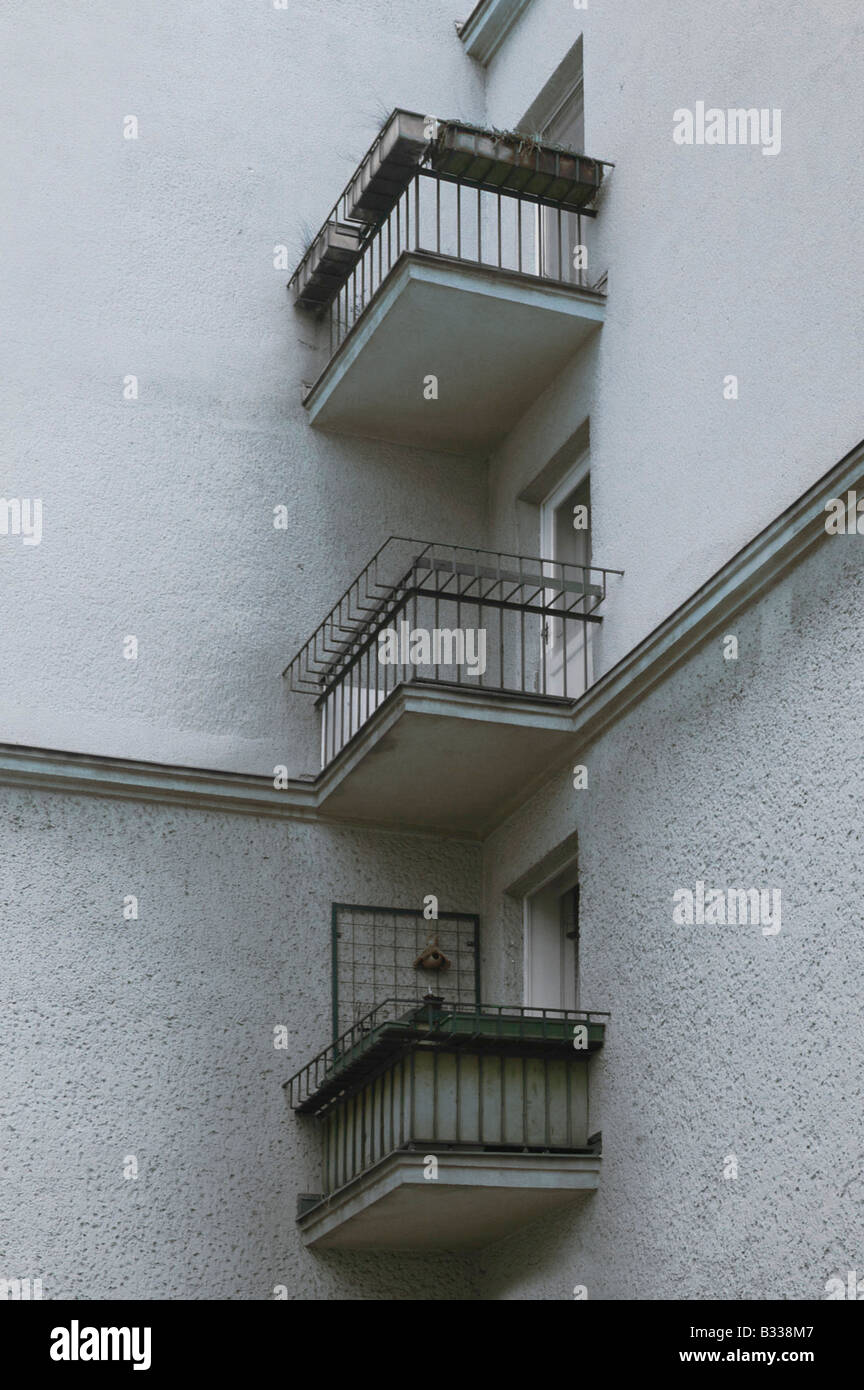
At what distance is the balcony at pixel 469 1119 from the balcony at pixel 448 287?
4.18 meters

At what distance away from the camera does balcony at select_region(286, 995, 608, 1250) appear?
10031 millimetres

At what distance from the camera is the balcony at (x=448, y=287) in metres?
11.8

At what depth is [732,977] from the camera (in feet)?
29.8

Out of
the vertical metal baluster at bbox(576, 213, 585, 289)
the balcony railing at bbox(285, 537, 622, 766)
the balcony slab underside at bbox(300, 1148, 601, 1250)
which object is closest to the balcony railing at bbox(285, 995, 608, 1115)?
the balcony slab underside at bbox(300, 1148, 601, 1250)

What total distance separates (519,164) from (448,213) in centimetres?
203

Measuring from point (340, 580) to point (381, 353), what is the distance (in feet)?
5.08

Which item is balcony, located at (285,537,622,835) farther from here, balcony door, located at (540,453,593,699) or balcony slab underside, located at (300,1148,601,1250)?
balcony slab underside, located at (300,1148,601,1250)

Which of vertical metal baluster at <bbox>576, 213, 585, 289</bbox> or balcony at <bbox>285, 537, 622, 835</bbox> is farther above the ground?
vertical metal baluster at <bbox>576, 213, 585, 289</bbox>

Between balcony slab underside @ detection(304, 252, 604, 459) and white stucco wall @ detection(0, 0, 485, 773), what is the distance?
1.01 feet

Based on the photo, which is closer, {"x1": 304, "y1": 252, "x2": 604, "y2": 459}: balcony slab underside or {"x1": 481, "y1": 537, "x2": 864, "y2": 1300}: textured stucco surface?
{"x1": 481, "y1": 537, "x2": 864, "y2": 1300}: textured stucco surface

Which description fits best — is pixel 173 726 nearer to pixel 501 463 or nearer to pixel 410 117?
pixel 501 463

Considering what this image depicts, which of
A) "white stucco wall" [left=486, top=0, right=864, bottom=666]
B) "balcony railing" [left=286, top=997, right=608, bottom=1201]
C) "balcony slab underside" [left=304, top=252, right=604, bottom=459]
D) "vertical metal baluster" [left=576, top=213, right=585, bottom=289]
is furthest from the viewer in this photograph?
"vertical metal baluster" [left=576, top=213, right=585, bottom=289]

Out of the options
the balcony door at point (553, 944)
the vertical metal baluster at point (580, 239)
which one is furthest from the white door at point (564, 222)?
the balcony door at point (553, 944)

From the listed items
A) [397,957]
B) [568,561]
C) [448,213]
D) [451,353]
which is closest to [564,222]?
[451,353]
